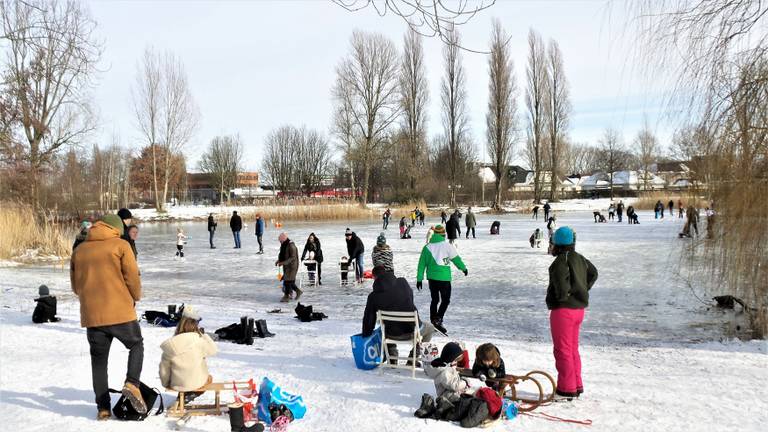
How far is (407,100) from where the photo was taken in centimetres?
5053

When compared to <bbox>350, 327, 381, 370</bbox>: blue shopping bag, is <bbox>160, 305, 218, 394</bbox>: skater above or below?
above

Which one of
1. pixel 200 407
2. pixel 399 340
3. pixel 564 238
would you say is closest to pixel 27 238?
pixel 200 407

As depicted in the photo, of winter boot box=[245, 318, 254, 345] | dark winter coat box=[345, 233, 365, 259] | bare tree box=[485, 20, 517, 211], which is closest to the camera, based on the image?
winter boot box=[245, 318, 254, 345]

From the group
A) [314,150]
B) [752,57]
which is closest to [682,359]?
[752,57]

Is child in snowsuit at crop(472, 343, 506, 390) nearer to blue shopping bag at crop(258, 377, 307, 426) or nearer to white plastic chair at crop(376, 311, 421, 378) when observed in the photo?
white plastic chair at crop(376, 311, 421, 378)

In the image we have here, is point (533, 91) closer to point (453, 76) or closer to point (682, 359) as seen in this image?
point (453, 76)

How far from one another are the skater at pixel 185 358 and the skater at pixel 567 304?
3037 mm

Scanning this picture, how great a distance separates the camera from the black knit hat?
5395mm

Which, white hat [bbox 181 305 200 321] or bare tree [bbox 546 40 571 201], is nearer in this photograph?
white hat [bbox 181 305 200 321]

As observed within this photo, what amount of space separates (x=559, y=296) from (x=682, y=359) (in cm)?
299

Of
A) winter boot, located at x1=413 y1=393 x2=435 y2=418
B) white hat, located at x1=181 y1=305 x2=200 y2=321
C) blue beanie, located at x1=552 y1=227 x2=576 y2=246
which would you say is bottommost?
winter boot, located at x1=413 y1=393 x2=435 y2=418

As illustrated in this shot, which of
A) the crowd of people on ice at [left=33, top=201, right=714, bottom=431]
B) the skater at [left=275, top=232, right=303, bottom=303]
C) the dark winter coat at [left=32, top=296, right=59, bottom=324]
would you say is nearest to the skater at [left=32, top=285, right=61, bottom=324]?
the dark winter coat at [left=32, top=296, right=59, bottom=324]

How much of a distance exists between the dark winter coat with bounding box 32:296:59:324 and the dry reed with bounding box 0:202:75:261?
36.7 ft

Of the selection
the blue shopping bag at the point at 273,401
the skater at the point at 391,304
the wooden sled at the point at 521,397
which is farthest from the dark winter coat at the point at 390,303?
the blue shopping bag at the point at 273,401
